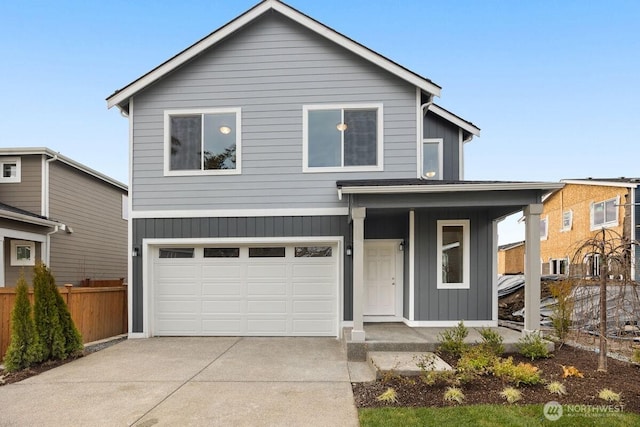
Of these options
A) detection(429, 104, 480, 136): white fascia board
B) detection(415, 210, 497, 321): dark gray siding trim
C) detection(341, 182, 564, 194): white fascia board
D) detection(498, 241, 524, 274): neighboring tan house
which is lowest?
detection(498, 241, 524, 274): neighboring tan house

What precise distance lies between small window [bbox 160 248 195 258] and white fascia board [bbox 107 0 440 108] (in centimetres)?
349

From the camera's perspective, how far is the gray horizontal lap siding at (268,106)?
294 inches

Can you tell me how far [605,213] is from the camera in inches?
599

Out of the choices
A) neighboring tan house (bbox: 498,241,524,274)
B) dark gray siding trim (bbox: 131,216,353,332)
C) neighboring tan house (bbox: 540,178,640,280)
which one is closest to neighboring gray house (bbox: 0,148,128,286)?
dark gray siding trim (bbox: 131,216,353,332)

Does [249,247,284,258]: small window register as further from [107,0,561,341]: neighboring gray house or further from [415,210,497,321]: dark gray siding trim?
[415,210,497,321]: dark gray siding trim

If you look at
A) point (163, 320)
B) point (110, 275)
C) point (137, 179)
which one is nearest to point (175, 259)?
point (163, 320)

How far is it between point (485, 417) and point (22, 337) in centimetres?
679

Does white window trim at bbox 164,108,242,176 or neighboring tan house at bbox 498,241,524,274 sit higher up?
white window trim at bbox 164,108,242,176

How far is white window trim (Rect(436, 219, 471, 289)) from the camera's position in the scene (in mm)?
7207

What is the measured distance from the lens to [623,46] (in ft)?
44.1

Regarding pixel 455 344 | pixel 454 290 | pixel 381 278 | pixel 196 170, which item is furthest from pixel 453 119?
pixel 196 170

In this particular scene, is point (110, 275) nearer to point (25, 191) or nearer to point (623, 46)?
point (25, 191)

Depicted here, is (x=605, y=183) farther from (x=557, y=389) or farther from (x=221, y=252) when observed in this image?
(x=221, y=252)

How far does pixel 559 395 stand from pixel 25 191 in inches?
508
